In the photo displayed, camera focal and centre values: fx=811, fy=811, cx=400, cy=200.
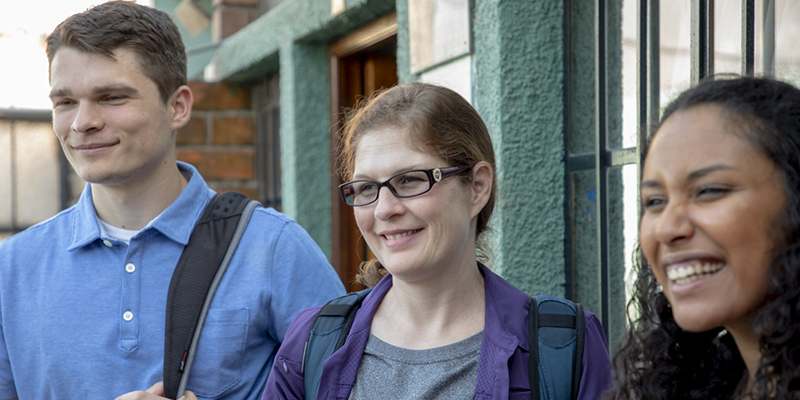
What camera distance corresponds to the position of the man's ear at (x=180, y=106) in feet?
7.06

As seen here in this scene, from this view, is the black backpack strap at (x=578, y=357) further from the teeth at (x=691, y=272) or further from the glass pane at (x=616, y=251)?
the glass pane at (x=616, y=251)

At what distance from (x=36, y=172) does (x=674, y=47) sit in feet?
13.0

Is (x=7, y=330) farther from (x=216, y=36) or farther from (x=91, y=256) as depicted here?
(x=216, y=36)

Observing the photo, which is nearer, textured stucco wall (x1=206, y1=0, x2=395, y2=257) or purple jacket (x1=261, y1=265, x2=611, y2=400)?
purple jacket (x1=261, y1=265, x2=611, y2=400)

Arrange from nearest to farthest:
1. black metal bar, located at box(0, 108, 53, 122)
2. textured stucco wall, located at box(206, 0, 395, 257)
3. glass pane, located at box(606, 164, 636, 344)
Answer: glass pane, located at box(606, 164, 636, 344), textured stucco wall, located at box(206, 0, 395, 257), black metal bar, located at box(0, 108, 53, 122)

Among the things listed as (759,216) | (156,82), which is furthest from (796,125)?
(156,82)

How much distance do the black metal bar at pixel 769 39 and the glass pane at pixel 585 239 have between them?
0.77m

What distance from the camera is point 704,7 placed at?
6.47 ft

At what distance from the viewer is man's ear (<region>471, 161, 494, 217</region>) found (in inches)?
72.4

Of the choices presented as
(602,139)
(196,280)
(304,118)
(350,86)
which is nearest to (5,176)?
(304,118)

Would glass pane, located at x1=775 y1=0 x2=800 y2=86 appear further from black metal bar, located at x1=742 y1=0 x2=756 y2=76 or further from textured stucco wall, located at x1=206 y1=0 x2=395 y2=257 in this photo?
textured stucco wall, located at x1=206 y1=0 x2=395 y2=257

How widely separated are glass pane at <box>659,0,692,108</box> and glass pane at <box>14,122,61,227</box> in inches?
149

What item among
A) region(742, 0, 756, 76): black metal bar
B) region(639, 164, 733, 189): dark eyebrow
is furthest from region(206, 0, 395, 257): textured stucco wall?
region(639, 164, 733, 189): dark eyebrow

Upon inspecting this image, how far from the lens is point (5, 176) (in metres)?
4.82
